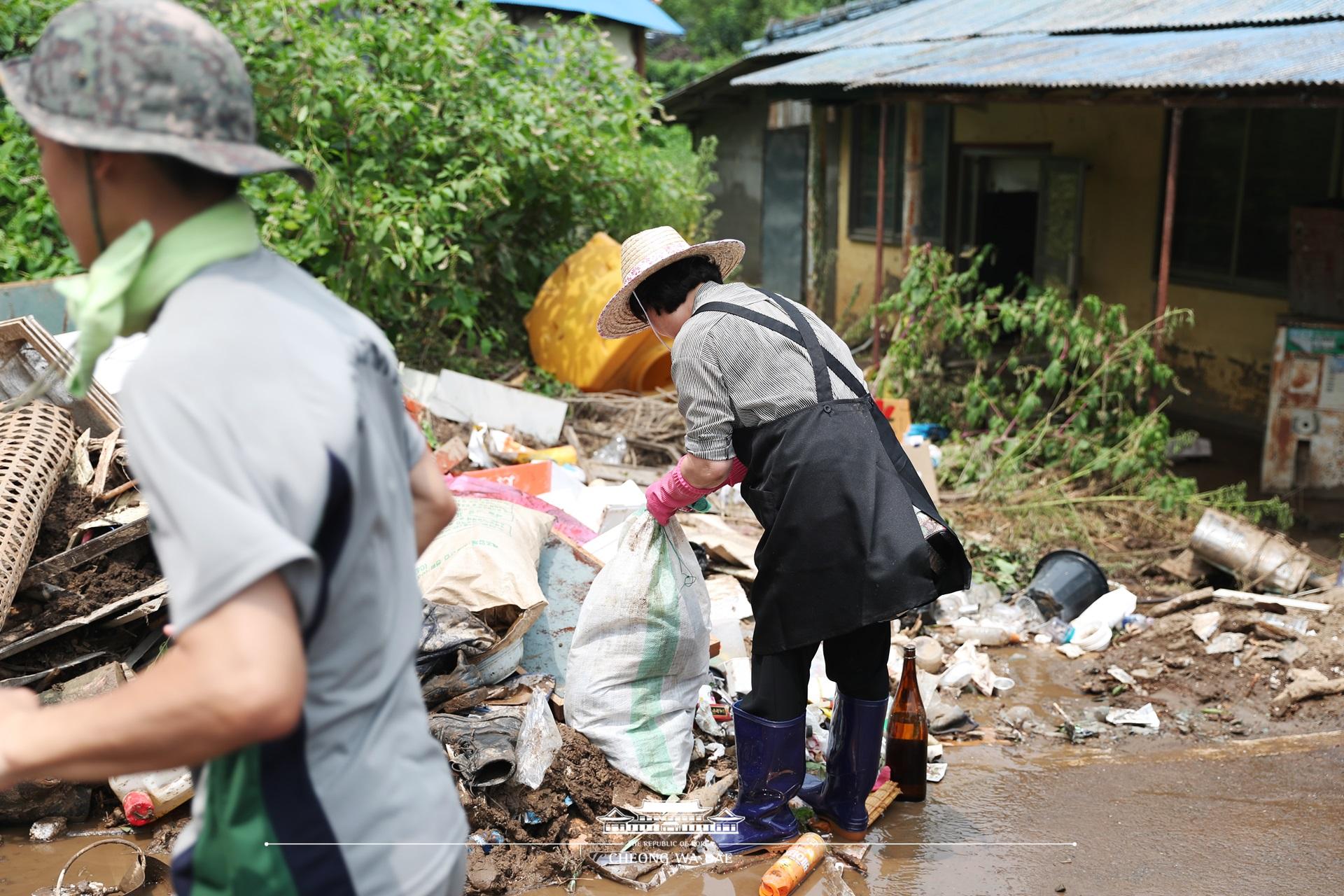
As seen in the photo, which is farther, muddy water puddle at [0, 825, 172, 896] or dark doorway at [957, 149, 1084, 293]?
dark doorway at [957, 149, 1084, 293]

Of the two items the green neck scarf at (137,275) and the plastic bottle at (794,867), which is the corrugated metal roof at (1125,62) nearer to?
the plastic bottle at (794,867)

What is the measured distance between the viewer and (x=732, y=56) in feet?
81.5

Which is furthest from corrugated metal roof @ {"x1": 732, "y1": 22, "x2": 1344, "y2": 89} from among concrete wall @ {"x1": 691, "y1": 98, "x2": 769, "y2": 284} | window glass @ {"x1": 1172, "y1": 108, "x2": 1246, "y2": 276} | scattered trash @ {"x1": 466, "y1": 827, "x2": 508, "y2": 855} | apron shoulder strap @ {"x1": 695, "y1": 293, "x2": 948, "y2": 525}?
scattered trash @ {"x1": 466, "y1": 827, "x2": 508, "y2": 855}

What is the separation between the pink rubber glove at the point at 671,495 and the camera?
3.29 meters

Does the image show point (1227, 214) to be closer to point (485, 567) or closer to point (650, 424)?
point (650, 424)

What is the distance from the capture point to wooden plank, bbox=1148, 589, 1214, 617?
17.7 ft

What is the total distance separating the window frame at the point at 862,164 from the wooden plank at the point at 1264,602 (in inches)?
299

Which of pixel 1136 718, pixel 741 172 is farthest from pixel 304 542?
pixel 741 172

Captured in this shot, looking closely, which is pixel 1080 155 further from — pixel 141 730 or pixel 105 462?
→ pixel 141 730

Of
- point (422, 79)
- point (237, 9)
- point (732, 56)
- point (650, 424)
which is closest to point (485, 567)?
point (650, 424)

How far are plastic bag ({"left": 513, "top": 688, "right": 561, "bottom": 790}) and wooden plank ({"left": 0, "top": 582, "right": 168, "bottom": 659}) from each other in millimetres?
1137

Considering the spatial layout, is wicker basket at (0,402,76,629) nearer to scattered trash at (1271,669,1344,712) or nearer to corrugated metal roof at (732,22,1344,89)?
scattered trash at (1271,669,1344,712)

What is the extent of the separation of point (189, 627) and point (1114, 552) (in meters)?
5.80

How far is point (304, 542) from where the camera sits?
3.82 ft
